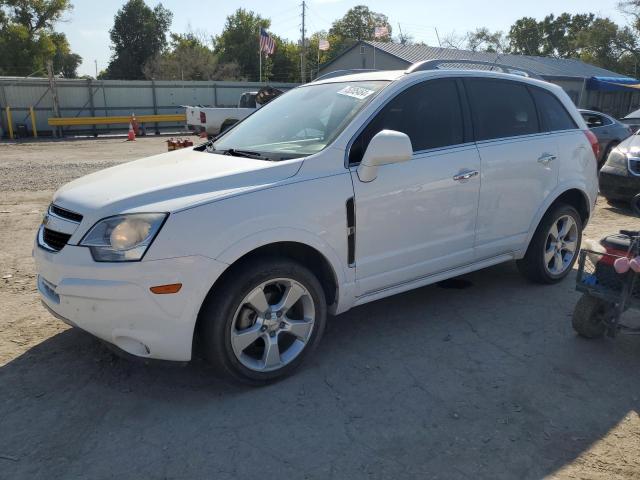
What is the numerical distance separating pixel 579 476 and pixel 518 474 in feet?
0.96

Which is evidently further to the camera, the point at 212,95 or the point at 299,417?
the point at 212,95

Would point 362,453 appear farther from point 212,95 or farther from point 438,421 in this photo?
point 212,95

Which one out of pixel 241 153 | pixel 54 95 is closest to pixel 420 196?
pixel 241 153

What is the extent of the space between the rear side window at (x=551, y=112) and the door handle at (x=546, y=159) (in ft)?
0.92

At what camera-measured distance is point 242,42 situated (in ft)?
206

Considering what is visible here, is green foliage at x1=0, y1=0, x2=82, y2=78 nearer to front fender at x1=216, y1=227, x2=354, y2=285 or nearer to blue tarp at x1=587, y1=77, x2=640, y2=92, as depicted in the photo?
blue tarp at x1=587, y1=77, x2=640, y2=92

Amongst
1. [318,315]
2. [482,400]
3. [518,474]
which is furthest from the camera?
[318,315]

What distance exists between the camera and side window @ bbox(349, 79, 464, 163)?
143 inches

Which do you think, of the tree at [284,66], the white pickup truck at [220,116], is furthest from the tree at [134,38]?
the white pickup truck at [220,116]

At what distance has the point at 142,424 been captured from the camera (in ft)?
9.46

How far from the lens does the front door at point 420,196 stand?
11.5ft

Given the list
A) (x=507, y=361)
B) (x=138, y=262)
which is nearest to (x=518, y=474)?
(x=507, y=361)

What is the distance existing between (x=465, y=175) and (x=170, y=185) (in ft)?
6.99

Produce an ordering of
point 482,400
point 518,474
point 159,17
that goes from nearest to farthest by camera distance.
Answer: point 518,474 → point 482,400 → point 159,17
